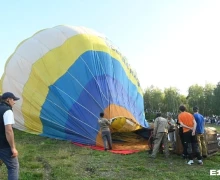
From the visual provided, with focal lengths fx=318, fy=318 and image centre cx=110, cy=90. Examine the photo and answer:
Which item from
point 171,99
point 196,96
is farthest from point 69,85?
point 171,99

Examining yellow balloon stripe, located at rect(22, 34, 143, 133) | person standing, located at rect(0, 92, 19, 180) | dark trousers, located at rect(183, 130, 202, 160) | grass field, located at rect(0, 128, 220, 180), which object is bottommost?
grass field, located at rect(0, 128, 220, 180)

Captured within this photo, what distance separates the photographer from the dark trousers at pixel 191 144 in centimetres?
830

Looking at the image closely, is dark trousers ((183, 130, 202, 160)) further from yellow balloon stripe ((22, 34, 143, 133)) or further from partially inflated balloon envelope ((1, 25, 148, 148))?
yellow balloon stripe ((22, 34, 143, 133))

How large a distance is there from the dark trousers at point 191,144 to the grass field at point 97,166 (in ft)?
0.99

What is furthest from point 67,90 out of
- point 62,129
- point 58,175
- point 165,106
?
point 165,106

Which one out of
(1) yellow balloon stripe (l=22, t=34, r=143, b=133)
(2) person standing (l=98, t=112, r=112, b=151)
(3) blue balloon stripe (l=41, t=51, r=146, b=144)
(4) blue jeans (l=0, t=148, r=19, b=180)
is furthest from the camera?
(1) yellow balloon stripe (l=22, t=34, r=143, b=133)

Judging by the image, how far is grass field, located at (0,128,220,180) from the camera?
665 cm

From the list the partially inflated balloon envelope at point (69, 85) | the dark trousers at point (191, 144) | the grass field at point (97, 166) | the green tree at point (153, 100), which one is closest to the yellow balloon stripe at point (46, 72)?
the partially inflated balloon envelope at point (69, 85)

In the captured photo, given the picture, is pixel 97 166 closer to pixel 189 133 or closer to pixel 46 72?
pixel 189 133

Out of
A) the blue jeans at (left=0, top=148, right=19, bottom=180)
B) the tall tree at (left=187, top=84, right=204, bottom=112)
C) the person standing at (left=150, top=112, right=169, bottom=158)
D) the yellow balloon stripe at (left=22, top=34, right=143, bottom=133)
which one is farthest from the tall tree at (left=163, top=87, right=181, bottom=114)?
the blue jeans at (left=0, top=148, right=19, bottom=180)

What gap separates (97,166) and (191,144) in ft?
8.98

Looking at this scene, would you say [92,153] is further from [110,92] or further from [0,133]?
[0,133]

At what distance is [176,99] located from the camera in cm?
6850

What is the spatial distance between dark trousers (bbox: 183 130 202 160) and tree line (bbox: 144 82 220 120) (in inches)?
2109
